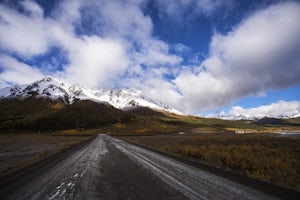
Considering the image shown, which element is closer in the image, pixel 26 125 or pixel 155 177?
pixel 155 177

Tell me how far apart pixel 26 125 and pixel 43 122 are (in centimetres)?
1083

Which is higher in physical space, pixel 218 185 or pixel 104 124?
pixel 104 124

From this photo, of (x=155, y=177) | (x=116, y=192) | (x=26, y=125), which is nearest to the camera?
(x=116, y=192)

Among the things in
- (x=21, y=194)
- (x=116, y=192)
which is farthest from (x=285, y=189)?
(x=21, y=194)

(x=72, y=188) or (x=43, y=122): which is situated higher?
(x=43, y=122)

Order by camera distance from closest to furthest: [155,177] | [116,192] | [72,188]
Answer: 1. [116,192]
2. [72,188]
3. [155,177]

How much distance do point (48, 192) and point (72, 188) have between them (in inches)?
28.1

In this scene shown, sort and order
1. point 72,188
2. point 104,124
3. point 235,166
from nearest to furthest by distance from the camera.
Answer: point 72,188 < point 235,166 < point 104,124

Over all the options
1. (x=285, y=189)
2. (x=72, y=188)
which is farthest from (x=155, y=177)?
(x=285, y=189)

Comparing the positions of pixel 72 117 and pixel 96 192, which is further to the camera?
pixel 72 117

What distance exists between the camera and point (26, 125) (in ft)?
550

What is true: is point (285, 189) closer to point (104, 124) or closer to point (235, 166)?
point (235, 166)

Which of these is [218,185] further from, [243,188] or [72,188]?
[72,188]

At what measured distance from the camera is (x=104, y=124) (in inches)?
7101
